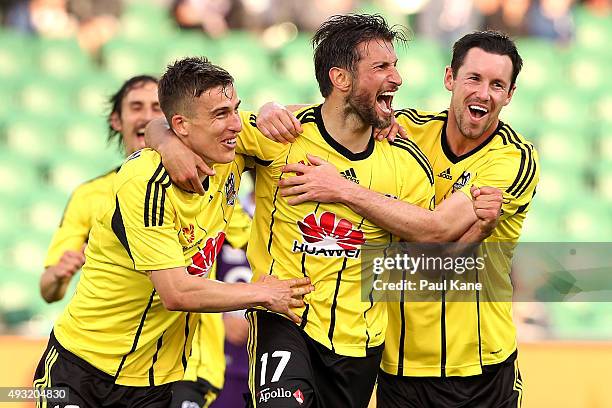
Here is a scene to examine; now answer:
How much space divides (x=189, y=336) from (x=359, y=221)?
Result: 38.0 inches

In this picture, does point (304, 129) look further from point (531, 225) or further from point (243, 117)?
point (531, 225)

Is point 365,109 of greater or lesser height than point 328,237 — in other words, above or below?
above

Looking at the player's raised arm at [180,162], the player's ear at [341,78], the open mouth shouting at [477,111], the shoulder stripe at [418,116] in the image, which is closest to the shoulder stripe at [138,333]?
the player's raised arm at [180,162]

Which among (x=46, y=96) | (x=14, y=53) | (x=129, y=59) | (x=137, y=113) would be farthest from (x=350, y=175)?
(x=14, y=53)

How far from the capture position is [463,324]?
5.02 meters

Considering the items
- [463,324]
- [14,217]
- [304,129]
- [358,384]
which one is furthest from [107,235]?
[14,217]

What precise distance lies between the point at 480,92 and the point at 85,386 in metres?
2.21

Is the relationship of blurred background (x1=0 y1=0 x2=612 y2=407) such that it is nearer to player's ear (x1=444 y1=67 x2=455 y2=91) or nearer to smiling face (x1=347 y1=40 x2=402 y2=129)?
player's ear (x1=444 y1=67 x2=455 y2=91)

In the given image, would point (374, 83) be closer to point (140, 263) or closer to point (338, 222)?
point (338, 222)

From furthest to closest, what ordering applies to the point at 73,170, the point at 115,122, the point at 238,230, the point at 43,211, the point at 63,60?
the point at 63,60 → the point at 73,170 → the point at 43,211 → the point at 115,122 → the point at 238,230

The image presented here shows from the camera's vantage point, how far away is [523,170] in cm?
496

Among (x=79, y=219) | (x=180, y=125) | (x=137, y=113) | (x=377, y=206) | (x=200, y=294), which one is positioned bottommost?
(x=200, y=294)

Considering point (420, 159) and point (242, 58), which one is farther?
point (242, 58)

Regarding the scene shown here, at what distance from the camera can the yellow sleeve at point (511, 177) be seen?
4914 millimetres
